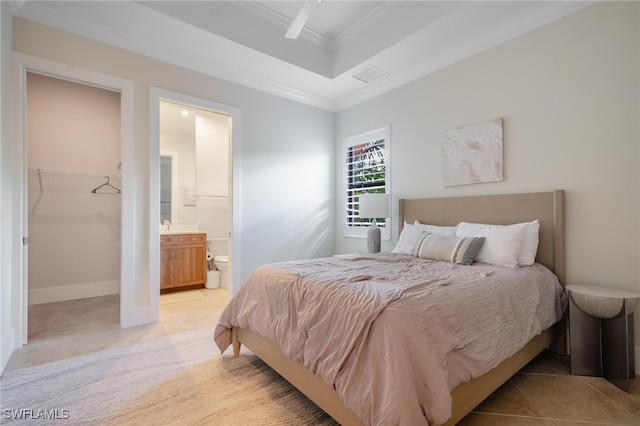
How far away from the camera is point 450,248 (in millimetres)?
2545

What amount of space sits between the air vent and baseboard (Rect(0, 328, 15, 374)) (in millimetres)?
4121

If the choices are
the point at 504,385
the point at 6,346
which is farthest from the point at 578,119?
the point at 6,346

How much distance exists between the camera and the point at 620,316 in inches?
76.3

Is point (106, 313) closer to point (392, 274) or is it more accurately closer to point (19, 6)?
point (19, 6)

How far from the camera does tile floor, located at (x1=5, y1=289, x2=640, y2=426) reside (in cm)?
168

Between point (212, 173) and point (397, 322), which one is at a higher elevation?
point (212, 173)

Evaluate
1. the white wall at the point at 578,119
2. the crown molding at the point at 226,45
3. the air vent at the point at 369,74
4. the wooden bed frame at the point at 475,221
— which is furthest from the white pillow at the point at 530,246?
the air vent at the point at 369,74

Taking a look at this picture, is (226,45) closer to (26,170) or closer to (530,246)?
(26,170)

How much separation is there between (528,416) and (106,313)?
4.10m

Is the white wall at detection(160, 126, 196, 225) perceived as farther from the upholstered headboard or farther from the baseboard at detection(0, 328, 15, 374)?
the upholstered headboard

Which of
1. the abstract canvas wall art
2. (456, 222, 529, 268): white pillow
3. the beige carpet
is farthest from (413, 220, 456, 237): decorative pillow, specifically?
the beige carpet

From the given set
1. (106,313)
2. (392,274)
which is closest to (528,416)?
(392,274)

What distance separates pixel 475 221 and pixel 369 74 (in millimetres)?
2133

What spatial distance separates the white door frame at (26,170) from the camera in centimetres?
254
